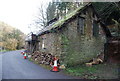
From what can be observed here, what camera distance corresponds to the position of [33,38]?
18.5 metres

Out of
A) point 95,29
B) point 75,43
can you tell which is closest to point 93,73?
point 75,43

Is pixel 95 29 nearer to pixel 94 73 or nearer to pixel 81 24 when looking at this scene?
pixel 81 24

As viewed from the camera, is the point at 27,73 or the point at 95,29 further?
the point at 95,29

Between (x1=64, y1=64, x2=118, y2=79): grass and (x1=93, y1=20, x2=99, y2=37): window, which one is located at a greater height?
(x1=93, y1=20, x2=99, y2=37): window

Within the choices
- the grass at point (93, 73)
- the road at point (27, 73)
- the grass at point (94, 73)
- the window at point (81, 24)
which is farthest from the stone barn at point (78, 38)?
the road at point (27, 73)

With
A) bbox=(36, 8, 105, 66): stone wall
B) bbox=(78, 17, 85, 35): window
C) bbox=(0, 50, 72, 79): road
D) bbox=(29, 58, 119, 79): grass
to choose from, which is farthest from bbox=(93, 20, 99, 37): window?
bbox=(0, 50, 72, 79): road

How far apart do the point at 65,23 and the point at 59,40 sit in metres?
1.61

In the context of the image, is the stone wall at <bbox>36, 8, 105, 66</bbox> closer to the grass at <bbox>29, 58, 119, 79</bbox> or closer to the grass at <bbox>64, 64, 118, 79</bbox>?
the grass at <bbox>29, 58, 119, 79</bbox>

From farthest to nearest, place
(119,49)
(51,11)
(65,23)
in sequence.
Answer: (51,11) → (119,49) → (65,23)

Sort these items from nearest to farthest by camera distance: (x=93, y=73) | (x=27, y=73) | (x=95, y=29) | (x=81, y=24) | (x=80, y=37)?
1. (x=93, y=73)
2. (x=27, y=73)
3. (x=80, y=37)
4. (x=81, y=24)
5. (x=95, y=29)

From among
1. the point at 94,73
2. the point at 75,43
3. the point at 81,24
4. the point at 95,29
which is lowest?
the point at 94,73

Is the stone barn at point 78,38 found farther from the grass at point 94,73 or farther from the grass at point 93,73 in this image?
the grass at point 94,73

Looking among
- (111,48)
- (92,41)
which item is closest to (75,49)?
(92,41)

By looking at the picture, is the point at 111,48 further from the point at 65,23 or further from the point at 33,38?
the point at 33,38
